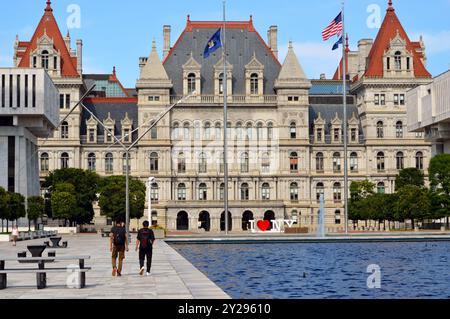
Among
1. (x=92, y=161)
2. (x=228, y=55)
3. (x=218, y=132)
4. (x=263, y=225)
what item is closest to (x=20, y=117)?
(x=263, y=225)

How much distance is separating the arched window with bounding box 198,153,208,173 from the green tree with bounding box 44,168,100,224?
66.6 ft

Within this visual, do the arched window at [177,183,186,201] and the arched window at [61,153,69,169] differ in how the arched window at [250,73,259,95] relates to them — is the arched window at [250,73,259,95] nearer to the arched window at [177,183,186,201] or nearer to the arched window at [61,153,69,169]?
the arched window at [177,183,186,201]

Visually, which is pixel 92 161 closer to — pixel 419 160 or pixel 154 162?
pixel 154 162

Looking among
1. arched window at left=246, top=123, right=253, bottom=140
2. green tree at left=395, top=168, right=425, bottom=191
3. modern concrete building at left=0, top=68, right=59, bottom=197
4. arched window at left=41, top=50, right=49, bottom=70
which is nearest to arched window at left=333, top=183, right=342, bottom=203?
arched window at left=246, top=123, right=253, bottom=140

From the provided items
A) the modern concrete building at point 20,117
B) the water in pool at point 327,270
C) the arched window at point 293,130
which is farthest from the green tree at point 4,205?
the arched window at point 293,130

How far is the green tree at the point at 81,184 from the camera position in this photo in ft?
388

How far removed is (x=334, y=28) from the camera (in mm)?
84688

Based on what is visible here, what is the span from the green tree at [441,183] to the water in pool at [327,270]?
34883 mm

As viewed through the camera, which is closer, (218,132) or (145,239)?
(145,239)

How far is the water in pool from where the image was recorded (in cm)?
3341

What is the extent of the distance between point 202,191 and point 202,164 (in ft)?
12.1

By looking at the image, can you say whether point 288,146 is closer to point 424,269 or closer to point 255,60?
point 255,60

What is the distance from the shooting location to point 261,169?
138625 millimetres
